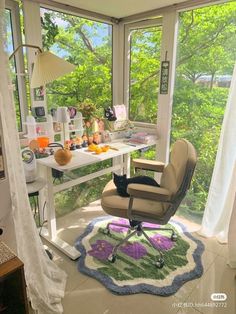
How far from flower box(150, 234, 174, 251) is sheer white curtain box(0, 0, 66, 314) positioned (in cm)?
88

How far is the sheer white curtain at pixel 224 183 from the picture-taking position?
193 cm

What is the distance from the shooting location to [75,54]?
2.47 meters

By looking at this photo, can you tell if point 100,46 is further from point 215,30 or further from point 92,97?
point 215,30

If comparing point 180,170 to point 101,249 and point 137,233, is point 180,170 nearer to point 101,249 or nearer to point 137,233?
point 137,233

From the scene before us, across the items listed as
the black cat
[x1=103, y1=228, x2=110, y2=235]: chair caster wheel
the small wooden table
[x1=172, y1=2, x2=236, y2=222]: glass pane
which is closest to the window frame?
[x1=172, y1=2, x2=236, y2=222]: glass pane

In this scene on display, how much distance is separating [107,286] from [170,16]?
2406 millimetres

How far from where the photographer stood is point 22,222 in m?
1.32

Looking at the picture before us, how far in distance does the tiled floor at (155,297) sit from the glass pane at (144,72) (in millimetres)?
1656

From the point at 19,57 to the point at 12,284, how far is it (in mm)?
1727

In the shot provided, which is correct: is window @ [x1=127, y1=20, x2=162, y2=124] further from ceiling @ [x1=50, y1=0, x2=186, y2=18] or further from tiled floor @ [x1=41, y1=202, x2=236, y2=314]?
tiled floor @ [x1=41, y1=202, x2=236, y2=314]

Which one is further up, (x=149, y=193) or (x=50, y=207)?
(x=149, y=193)

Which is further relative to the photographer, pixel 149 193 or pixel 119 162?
pixel 119 162

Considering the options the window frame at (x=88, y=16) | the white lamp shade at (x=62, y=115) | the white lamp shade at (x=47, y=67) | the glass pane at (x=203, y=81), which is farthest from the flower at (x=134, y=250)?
the window frame at (x=88, y=16)

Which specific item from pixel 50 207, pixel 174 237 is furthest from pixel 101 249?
pixel 174 237
